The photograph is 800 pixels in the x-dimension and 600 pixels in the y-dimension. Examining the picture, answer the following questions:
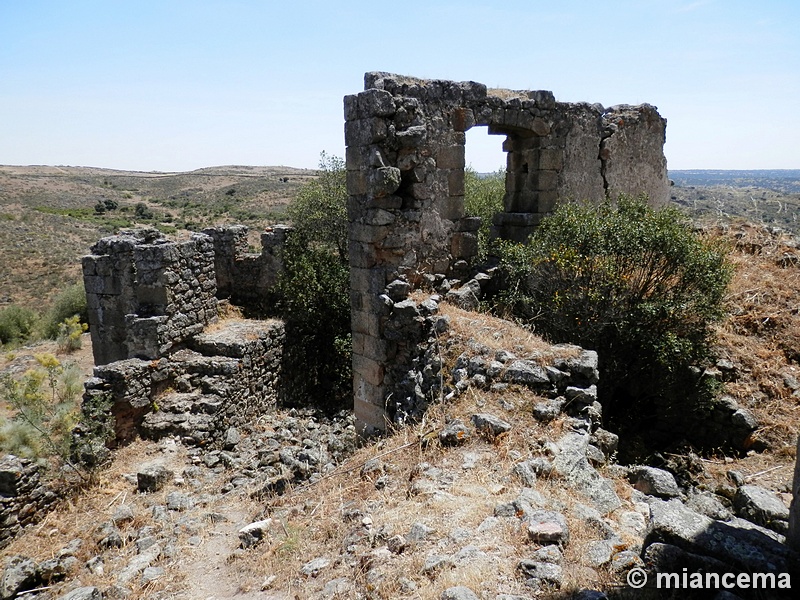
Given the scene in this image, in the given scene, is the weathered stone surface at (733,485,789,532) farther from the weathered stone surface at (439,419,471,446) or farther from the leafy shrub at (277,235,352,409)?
the leafy shrub at (277,235,352,409)

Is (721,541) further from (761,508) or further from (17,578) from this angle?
(17,578)

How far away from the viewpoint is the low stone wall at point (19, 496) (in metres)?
6.63

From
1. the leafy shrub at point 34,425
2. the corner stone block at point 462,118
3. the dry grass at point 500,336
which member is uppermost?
the corner stone block at point 462,118

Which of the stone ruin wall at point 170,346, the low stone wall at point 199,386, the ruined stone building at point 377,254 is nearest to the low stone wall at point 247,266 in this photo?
the ruined stone building at point 377,254

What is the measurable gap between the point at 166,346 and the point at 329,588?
736cm

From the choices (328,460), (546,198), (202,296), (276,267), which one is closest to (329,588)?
(328,460)

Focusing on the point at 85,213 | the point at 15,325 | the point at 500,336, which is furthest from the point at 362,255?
the point at 85,213

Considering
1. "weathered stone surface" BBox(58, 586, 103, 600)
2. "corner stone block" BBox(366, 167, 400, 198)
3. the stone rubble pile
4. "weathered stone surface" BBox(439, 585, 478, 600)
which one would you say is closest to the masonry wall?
the stone rubble pile

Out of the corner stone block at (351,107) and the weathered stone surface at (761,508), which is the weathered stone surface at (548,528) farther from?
the corner stone block at (351,107)

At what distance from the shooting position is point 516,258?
7.86m

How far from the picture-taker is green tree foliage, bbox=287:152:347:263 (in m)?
13.2

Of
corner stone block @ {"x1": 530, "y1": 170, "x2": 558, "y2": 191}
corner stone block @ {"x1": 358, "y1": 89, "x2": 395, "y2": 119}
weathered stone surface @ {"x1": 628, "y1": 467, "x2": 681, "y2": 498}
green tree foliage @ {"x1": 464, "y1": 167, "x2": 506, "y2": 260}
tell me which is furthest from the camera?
green tree foliage @ {"x1": 464, "y1": 167, "x2": 506, "y2": 260}

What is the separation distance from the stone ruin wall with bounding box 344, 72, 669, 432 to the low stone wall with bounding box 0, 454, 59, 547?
3.88m

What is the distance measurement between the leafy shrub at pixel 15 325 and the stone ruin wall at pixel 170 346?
10.0 metres
